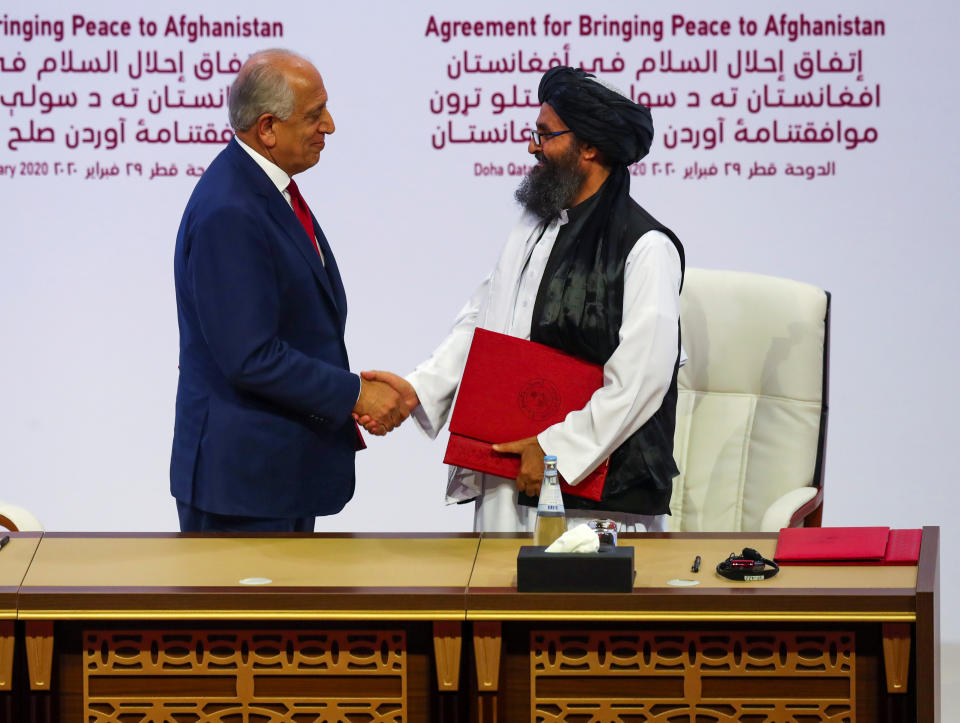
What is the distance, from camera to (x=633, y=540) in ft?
9.40

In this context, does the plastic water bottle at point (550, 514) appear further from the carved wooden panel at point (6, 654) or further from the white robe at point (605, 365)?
the carved wooden panel at point (6, 654)

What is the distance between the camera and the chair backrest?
377cm

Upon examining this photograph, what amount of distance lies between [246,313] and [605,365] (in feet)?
2.58

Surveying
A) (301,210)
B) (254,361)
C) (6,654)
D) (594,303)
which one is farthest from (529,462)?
→ (6,654)

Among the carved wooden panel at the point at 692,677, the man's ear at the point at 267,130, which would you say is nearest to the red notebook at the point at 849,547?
the carved wooden panel at the point at 692,677

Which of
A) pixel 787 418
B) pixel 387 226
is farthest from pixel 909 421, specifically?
pixel 387 226

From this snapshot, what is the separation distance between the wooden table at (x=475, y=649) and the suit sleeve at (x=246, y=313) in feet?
2.08

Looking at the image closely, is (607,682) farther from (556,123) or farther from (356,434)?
(556,123)

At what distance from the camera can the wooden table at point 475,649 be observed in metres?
2.38

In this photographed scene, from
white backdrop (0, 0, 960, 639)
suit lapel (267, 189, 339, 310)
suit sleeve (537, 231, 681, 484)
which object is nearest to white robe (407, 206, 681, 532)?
suit sleeve (537, 231, 681, 484)

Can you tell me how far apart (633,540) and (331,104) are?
2583 mm

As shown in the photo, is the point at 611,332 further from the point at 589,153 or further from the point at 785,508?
the point at 785,508

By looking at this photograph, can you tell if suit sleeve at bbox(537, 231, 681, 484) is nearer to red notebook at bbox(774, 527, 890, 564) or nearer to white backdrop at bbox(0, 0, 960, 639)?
red notebook at bbox(774, 527, 890, 564)

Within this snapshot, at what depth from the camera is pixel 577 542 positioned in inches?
96.3
